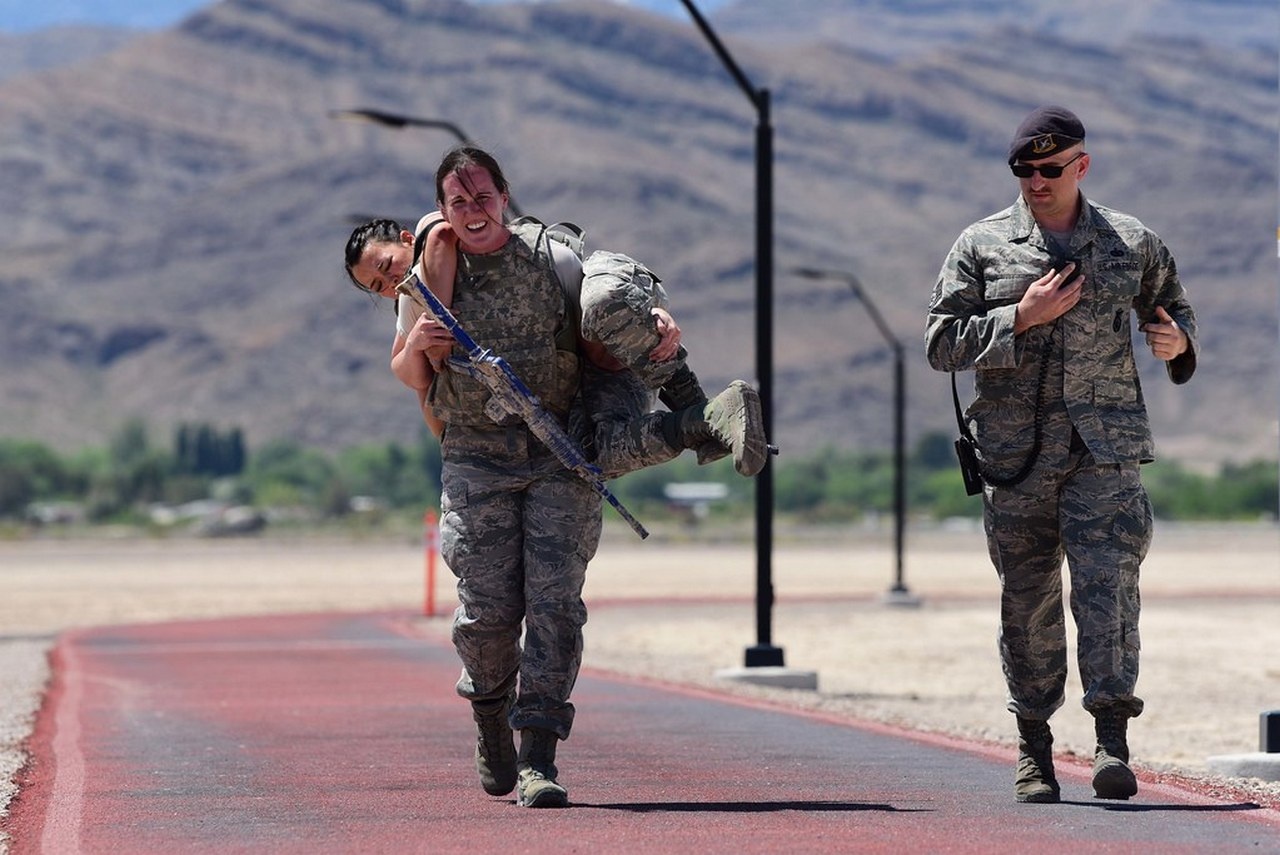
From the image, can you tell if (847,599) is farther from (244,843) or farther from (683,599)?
(244,843)

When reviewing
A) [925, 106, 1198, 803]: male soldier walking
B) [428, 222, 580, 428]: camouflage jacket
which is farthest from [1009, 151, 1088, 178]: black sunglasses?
[428, 222, 580, 428]: camouflage jacket

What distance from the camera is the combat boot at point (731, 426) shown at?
7215 mm

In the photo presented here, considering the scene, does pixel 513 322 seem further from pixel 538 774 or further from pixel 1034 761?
pixel 1034 761

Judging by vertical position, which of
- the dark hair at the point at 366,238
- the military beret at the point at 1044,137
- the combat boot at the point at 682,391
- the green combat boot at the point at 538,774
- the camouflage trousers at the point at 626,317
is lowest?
the green combat boot at the point at 538,774

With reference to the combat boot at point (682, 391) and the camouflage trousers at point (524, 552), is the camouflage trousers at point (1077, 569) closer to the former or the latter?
the combat boot at point (682, 391)

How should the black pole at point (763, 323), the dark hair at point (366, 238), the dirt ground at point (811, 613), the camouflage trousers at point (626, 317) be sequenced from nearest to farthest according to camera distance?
the camouflage trousers at point (626, 317), the dark hair at point (366, 238), the dirt ground at point (811, 613), the black pole at point (763, 323)

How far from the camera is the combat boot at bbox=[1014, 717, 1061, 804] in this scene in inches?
307

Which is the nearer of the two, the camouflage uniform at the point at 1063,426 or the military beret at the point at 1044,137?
the camouflage uniform at the point at 1063,426

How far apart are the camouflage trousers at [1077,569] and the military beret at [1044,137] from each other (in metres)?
0.96

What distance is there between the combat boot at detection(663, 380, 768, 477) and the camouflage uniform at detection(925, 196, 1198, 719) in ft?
2.53

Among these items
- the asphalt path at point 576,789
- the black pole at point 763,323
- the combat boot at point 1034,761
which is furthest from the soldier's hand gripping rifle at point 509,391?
the black pole at point 763,323

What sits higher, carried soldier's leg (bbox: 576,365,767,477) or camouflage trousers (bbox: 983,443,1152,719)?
carried soldier's leg (bbox: 576,365,767,477)

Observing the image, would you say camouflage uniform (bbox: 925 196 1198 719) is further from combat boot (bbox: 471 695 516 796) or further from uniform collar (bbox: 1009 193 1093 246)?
combat boot (bbox: 471 695 516 796)

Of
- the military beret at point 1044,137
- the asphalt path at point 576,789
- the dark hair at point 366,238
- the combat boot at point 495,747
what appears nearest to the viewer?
the asphalt path at point 576,789
